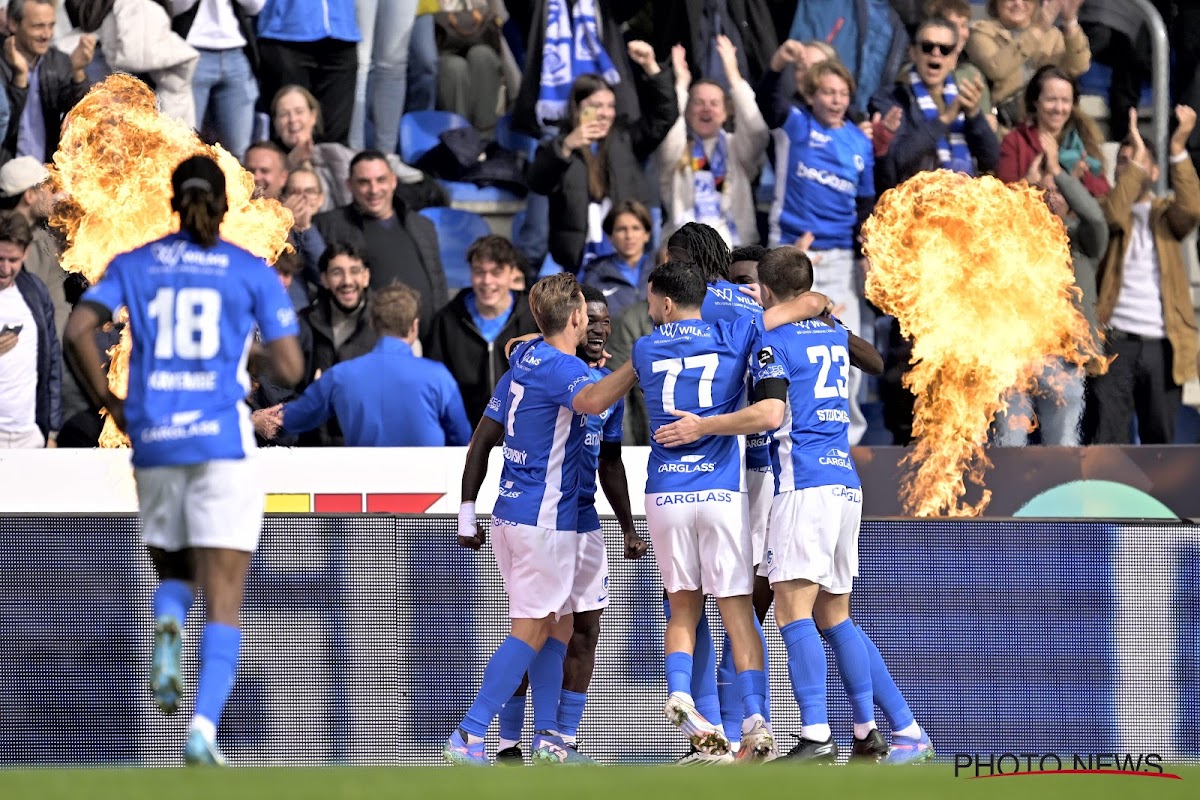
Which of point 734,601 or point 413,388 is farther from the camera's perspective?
point 413,388

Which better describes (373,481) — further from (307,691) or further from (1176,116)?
(1176,116)

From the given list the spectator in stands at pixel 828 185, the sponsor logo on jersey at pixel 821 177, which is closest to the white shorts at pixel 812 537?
the spectator in stands at pixel 828 185

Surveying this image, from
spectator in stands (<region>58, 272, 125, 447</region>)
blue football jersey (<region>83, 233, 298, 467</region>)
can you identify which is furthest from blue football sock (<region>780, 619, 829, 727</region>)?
spectator in stands (<region>58, 272, 125, 447</region>)

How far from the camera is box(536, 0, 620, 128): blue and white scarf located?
1128 cm

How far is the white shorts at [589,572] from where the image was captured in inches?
297

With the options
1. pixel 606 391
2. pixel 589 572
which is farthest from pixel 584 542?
pixel 606 391

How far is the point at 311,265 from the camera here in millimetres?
10641

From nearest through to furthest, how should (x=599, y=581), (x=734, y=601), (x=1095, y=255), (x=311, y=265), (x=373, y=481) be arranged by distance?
(x=734, y=601) < (x=599, y=581) < (x=373, y=481) < (x=311, y=265) < (x=1095, y=255)

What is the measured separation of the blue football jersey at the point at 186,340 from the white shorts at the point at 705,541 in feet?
6.32

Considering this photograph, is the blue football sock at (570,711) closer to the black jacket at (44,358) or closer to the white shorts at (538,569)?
the white shorts at (538,569)

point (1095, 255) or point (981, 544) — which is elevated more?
point (1095, 255)

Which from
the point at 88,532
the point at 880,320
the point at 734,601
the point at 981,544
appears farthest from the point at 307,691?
the point at 880,320

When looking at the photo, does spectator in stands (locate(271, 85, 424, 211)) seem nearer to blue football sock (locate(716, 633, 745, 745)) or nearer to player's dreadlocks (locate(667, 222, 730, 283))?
player's dreadlocks (locate(667, 222, 730, 283))

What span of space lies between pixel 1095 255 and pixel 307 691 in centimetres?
609
